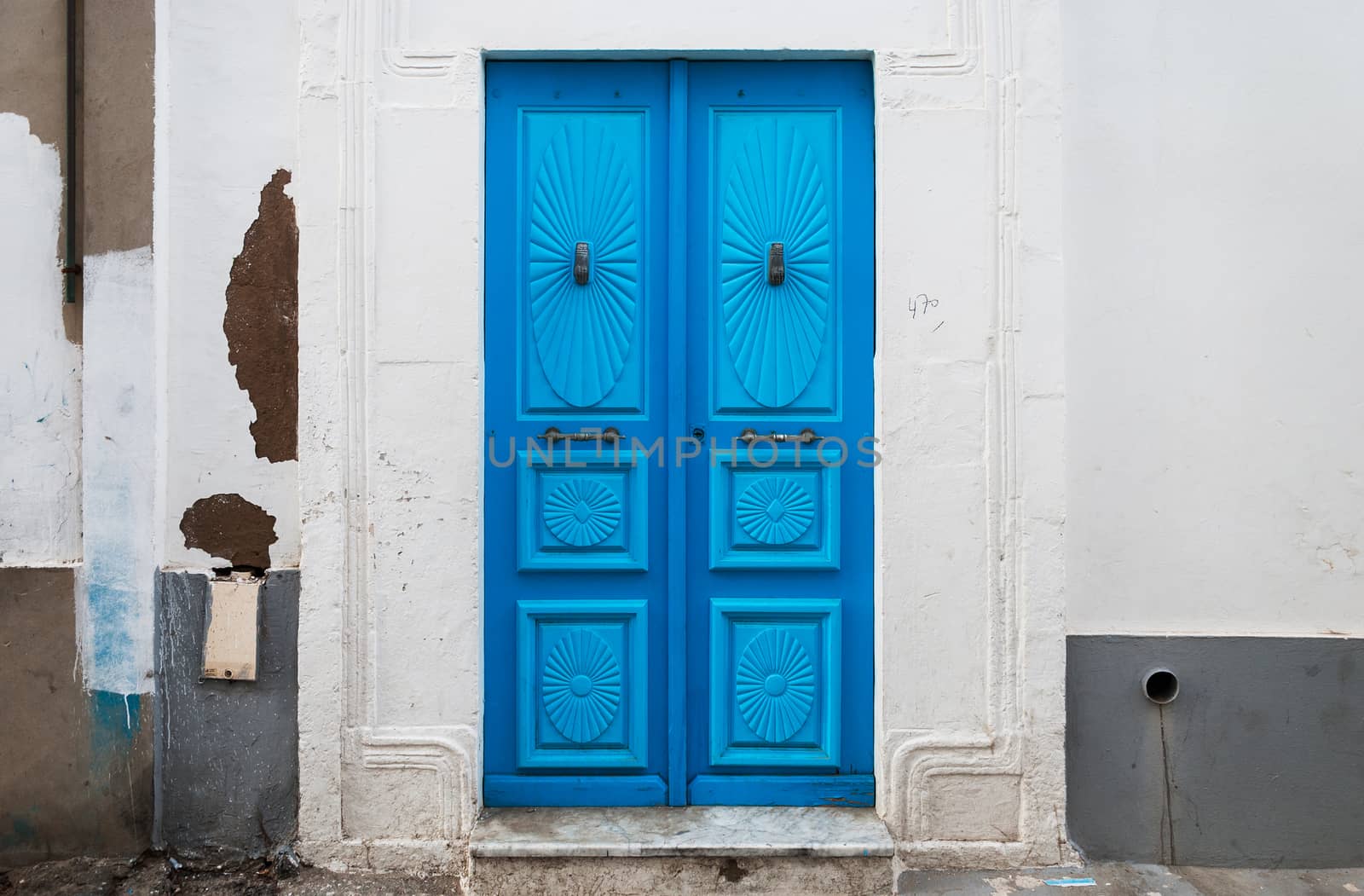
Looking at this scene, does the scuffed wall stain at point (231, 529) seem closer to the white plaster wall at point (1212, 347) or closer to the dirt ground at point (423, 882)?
the dirt ground at point (423, 882)

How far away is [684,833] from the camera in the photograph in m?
2.99

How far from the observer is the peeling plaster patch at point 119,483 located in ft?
10.1

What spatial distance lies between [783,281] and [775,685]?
1.44m

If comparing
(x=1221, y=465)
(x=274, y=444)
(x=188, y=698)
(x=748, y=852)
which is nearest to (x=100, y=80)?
(x=274, y=444)

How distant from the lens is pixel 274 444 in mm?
3135

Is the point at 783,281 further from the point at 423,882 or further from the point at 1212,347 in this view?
the point at 423,882

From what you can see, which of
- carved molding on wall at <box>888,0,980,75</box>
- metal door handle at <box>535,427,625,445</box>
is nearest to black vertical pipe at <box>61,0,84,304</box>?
metal door handle at <box>535,427,625,445</box>

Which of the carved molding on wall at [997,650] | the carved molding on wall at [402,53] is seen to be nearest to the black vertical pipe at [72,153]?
the carved molding on wall at [402,53]

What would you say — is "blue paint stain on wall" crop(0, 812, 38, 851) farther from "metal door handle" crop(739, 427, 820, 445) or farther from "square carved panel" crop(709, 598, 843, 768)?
"metal door handle" crop(739, 427, 820, 445)

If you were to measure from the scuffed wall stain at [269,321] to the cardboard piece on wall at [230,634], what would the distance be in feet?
1.62

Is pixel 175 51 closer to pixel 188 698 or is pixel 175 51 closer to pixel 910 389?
pixel 188 698

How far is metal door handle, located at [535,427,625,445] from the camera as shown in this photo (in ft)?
10.5

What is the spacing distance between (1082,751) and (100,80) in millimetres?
4106

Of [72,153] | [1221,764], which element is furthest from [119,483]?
[1221,764]
